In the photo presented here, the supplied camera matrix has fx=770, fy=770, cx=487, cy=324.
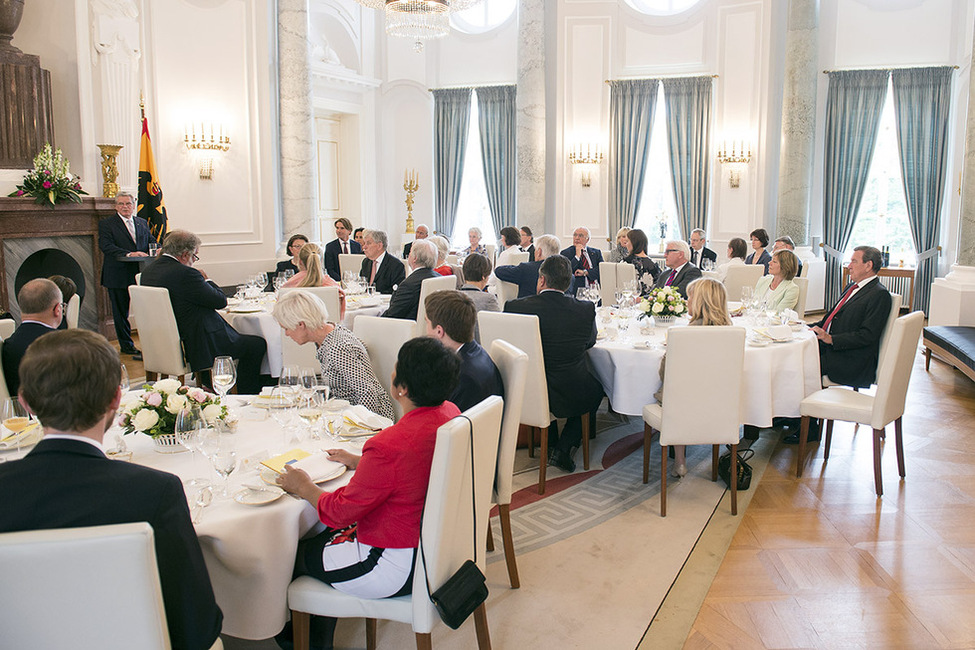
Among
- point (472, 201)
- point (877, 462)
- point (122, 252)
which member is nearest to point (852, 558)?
point (877, 462)

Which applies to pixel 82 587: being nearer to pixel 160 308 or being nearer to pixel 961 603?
pixel 961 603

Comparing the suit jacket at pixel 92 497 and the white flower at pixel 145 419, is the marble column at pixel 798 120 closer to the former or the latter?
the white flower at pixel 145 419

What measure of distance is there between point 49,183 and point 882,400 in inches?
291

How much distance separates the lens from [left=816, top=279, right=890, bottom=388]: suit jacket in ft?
16.6

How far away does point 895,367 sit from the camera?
425cm

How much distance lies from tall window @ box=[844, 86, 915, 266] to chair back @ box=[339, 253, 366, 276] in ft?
23.0

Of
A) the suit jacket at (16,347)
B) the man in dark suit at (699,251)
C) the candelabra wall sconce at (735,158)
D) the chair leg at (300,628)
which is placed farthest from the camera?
the candelabra wall sconce at (735,158)

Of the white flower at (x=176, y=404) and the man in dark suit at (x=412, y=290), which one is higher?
the man in dark suit at (x=412, y=290)

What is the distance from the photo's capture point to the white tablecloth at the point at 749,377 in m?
4.61

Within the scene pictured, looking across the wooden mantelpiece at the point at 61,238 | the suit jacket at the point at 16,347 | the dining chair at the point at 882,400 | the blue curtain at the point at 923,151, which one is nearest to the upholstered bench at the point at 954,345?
the dining chair at the point at 882,400

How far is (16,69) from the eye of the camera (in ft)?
24.8

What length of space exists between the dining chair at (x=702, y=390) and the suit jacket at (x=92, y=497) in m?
2.77

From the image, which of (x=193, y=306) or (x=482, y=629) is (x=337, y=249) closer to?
(x=193, y=306)

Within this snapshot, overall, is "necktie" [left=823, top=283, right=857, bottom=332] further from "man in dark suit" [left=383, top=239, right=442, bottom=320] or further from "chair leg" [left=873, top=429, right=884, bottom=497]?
"man in dark suit" [left=383, top=239, right=442, bottom=320]
